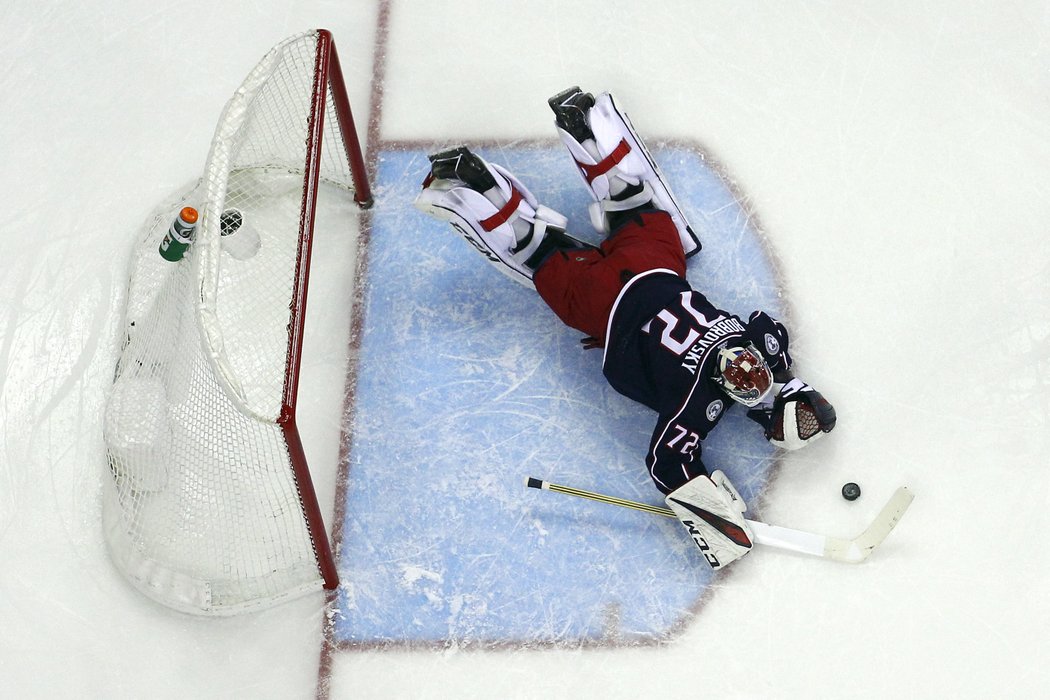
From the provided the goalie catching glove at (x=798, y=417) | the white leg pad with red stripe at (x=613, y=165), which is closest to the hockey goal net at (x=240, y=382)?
the white leg pad with red stripe at (x=613, y=165)

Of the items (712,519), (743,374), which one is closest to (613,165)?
(743,374)

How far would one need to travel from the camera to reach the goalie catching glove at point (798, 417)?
2.93 metres

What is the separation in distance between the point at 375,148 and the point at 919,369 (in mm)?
1491

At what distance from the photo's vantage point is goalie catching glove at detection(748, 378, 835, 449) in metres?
2.93

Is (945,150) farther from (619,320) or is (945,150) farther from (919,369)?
(619,320)

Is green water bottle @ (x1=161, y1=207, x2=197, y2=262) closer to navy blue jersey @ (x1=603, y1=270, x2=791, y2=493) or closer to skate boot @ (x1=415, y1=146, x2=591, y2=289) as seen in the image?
skate boot @ (x1=415, y1=146, x2=591, y2=289)

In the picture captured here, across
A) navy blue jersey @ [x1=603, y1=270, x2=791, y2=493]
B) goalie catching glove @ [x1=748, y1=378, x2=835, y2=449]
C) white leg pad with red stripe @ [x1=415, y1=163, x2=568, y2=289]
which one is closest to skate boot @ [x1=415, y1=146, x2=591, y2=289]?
white leg pad with red stripe @ [x1=415, y1=163, x2=568, y2=289]

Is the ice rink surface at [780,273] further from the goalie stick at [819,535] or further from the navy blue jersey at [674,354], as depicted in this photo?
the navy blue jersey at [674,354]

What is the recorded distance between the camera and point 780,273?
10.7 ft

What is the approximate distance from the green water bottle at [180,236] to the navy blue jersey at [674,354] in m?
0.95

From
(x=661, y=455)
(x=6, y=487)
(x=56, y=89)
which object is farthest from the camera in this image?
(x=56, y=89)

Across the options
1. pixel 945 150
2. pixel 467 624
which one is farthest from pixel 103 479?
pixel 945 150

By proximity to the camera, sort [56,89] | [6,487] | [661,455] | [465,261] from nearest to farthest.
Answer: [661,455]
[6,487]
[465,261]
[56,89]

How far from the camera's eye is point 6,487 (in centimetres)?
309
